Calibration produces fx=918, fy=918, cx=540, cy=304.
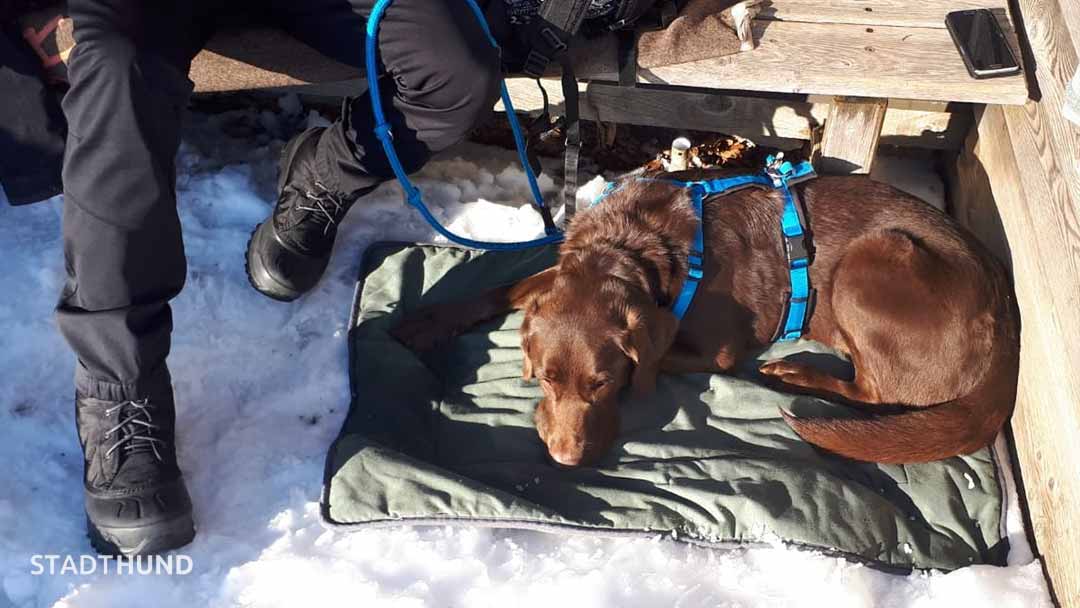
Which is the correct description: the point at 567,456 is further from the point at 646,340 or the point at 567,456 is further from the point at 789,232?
the point at 789,232

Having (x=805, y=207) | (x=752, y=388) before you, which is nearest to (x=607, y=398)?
(x=752, y=388)

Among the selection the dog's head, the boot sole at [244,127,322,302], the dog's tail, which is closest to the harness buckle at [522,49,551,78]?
the dog's head

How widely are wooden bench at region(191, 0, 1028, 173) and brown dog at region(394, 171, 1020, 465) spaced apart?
334 millimetres

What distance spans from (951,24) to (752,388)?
1559 millimetres

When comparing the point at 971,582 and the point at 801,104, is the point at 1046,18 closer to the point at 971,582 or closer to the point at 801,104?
the point at 801,104

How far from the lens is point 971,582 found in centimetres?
258

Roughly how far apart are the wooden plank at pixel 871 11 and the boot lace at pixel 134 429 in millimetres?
2497

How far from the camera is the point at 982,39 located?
3299mm

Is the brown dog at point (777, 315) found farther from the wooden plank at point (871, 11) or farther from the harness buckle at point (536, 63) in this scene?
the wooden plank at point (871, 11)

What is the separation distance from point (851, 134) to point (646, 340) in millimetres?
1344

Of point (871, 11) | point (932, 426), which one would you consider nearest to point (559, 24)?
point (871, 11)

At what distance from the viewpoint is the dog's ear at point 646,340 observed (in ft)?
8.71

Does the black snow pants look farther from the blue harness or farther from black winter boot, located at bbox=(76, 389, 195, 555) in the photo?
the blue harness

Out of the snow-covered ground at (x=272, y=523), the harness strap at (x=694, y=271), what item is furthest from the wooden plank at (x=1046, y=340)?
the harness strap at (x=694, y=271)
